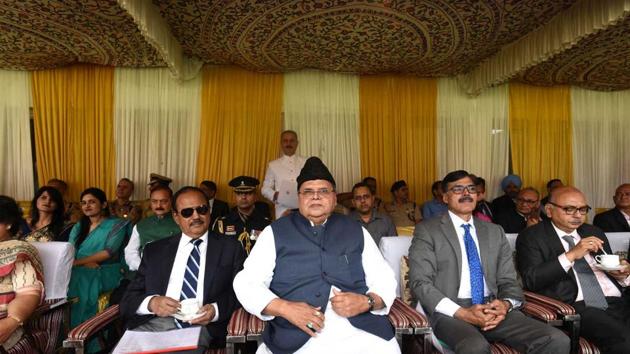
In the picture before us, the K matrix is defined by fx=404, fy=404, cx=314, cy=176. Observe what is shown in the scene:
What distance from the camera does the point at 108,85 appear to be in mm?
5766

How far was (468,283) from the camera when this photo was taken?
99.3 inches

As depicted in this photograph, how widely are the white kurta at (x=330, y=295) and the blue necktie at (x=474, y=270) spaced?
59 centimetres

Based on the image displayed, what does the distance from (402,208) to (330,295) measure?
3.64m

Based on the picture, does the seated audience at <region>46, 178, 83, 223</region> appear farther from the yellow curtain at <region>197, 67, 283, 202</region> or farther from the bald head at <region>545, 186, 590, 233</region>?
the bald head at <region>545, 186, 590, 233</region>

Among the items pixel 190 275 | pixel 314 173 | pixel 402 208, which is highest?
pixel 314 173

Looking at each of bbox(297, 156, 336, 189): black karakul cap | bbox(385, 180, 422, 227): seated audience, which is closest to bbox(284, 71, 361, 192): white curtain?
bbox(385, 180, 422, 227): seated audience

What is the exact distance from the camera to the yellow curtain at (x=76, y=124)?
571 centimetres

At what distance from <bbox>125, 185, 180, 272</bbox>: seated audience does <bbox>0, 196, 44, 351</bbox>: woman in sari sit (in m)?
0.93

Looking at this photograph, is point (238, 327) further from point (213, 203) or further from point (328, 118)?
point (328, 118)

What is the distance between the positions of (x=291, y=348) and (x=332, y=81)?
15.7 feet

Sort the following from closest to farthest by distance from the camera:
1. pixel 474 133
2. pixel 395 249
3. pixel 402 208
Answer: pixel 395 249, pixel 402 208, pixel 474 133

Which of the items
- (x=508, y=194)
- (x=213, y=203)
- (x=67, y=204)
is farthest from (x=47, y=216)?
(x=508, y=194)

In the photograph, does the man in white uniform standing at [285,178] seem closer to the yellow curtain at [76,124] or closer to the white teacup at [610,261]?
the yellow curtain at [76,124]

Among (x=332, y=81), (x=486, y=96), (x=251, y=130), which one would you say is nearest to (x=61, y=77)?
(x=251, y=130)
